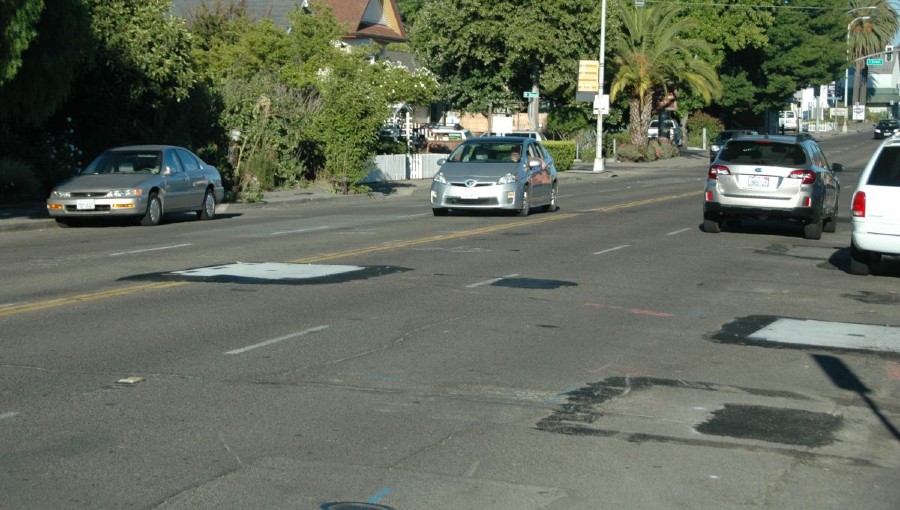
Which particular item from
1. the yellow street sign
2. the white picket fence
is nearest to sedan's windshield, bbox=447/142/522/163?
the white picket fence

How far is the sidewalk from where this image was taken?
23.6 meters

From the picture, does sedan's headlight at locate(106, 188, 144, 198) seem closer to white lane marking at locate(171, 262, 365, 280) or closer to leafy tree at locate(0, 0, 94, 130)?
leafy tree at locate(0, 0, 94, 130)

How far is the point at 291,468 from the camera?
6633 mm

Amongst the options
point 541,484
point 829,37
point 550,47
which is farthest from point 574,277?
point 829,37

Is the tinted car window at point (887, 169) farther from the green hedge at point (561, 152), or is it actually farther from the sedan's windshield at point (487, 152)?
the green hedge at point (561, 152)

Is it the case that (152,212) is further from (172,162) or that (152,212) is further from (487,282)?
(487,282)

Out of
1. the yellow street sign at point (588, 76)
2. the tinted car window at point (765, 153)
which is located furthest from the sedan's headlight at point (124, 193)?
the yellow street sign at point (588, 76)

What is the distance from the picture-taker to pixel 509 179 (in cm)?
2466

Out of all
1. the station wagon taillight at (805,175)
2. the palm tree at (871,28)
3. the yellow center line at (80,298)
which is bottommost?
the yellow center line at (80,298)

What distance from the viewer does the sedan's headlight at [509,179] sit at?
24.6 metres

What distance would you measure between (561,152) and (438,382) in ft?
140

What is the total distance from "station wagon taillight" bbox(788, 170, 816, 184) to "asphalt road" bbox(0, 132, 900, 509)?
345cm

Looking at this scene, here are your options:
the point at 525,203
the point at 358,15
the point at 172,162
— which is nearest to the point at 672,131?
the point at 358,15

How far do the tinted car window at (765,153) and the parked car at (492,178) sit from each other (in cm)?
464
